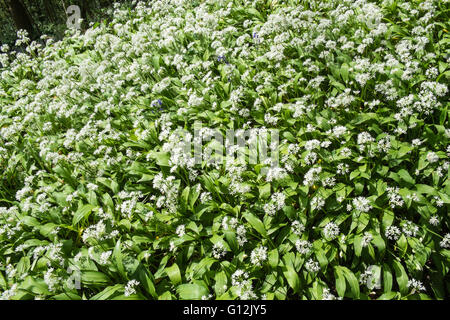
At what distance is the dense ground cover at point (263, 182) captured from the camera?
3578 mm

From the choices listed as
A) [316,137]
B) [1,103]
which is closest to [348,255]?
[316,137]

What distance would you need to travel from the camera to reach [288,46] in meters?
6.09

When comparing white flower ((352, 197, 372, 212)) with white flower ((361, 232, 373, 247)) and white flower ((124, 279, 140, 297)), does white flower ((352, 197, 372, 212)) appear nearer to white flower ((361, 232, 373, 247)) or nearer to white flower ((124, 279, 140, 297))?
white flower ((361, 232, 373, 247))

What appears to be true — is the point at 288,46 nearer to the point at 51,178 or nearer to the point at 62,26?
the point at 51,178

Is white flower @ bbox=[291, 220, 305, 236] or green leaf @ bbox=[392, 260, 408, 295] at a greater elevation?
white flower @ bbox=[291, 220, 305, 236]

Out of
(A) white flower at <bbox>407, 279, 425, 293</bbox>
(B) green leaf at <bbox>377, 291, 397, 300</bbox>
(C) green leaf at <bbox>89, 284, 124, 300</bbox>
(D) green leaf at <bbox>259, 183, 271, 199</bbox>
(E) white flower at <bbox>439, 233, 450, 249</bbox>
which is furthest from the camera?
(D) green leaf at <bbox>259, 183, 271, 199</bbox>

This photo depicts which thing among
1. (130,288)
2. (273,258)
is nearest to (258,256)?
(273,258)

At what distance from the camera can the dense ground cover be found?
141 inches

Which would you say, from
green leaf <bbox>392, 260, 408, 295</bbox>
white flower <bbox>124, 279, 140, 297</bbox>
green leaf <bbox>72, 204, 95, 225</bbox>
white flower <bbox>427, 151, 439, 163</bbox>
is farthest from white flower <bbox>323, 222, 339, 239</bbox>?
green leaf <bbox>72, 204, 95, 225</bbox>

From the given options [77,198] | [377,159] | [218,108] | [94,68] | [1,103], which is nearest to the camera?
[377,159]

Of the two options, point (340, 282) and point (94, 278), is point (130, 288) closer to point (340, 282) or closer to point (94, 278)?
point (94, 278)

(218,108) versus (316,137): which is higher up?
(218,108)

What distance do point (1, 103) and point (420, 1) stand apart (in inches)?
378

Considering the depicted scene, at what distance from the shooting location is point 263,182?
4320 millimetres
